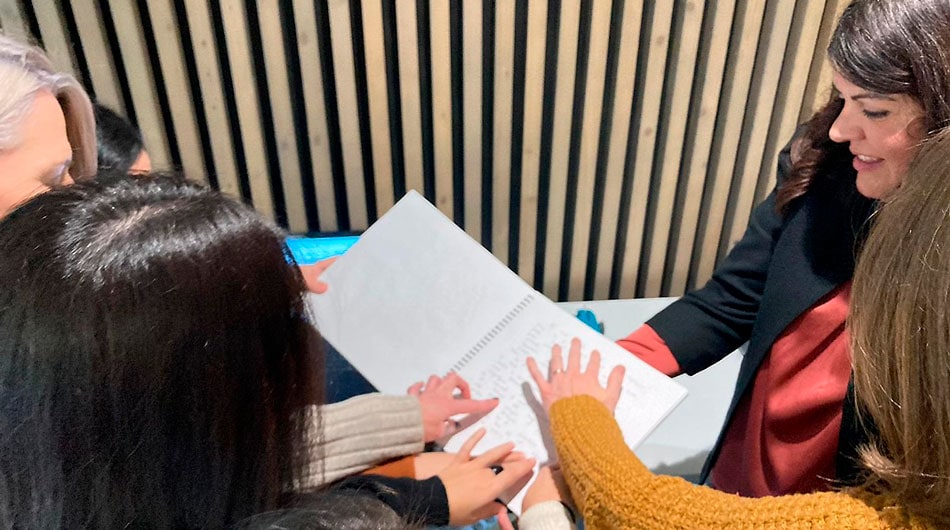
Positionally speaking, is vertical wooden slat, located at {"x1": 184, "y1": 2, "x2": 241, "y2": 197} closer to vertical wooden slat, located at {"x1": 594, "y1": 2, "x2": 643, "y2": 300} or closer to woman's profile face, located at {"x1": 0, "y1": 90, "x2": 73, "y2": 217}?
woman's profile face, located at {"x1": 0, "y1": 90, "x2": 73, "y2": 217}

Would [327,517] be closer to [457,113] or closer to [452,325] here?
[452,325]

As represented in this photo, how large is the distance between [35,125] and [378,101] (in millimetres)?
692

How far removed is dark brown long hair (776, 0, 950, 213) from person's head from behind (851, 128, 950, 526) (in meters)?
0.16

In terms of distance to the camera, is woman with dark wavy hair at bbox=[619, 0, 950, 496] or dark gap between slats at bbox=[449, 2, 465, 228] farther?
dark gap between slats at bbox=[449, 2, 465, 228]

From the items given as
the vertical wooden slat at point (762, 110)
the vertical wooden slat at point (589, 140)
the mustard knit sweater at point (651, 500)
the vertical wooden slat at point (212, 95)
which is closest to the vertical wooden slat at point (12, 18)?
the vertical wooden slat at point (212, 95)

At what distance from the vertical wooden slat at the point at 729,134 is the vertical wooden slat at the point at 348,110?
0.75 m

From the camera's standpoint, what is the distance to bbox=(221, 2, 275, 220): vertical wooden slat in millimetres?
1194

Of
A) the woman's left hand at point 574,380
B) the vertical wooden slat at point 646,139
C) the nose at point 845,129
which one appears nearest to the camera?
the nose at point 845,129

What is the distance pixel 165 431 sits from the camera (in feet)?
1.52

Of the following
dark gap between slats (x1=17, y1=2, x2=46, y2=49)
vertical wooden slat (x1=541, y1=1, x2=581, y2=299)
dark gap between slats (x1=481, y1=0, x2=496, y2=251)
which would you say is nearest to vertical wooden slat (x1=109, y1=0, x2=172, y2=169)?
dark gap between slats (x1=17, y1=2, x2=46, y2=49)

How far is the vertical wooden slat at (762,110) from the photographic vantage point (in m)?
1.24

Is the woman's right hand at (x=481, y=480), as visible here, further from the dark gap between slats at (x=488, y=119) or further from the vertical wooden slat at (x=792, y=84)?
the vertical wooden slat at (x=792, y=84)

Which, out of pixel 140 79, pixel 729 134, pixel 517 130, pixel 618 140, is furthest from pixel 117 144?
pixel 729 134

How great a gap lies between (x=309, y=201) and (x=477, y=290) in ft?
2.34
